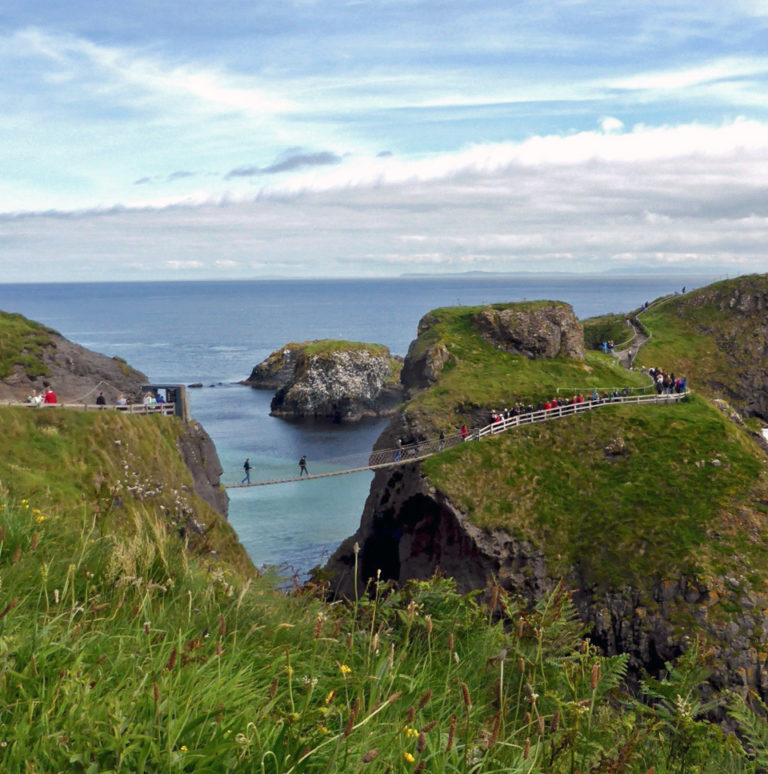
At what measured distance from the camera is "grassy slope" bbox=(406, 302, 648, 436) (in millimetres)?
50469

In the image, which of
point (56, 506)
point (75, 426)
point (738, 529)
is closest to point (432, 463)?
point (738, 529)

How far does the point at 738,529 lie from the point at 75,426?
3316 cm

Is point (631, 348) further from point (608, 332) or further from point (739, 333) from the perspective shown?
point (739, 333)

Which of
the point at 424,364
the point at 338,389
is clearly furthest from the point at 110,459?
the point at 338,389

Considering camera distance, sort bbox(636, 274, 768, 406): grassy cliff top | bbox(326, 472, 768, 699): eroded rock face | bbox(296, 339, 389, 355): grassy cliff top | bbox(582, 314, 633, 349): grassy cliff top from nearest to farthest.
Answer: bbox(326, 472, 768, 699): eroded rock face < bbox(636, 274, 768, 406): grassy cliff top < bbox(582, 314, 633, 349): grassy cliff top < bbox(296, 339, 389, 355): grassy cliff top

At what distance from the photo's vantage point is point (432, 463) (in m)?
→ 42.9

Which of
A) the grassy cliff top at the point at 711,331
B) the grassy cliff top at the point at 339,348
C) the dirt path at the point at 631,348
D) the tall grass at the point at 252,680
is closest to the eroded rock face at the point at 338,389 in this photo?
the grassy cliff top at the point at 339,348

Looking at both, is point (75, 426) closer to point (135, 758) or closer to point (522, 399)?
point (135, 758)

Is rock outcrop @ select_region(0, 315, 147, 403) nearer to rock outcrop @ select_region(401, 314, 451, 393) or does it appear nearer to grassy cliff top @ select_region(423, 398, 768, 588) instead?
grassy cliff top @ select_region(423, 398, 768, 588)

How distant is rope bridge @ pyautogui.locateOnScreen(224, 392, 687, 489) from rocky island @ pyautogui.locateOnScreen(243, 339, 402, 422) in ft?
205

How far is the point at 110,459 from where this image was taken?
2955cm

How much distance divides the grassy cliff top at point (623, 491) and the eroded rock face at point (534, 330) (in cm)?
1411

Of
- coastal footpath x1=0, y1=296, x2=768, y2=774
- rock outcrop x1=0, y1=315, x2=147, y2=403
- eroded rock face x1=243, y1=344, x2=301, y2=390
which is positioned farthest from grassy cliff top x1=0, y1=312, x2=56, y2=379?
eroded rock face x1=243, y1=344, x2=301, y2=390

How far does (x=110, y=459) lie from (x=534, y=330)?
42.2m
